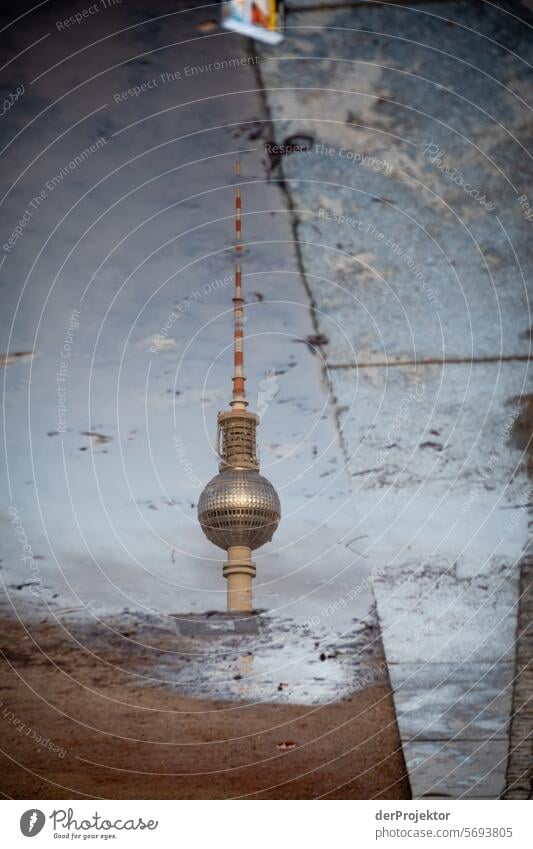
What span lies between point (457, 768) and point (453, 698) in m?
1.25

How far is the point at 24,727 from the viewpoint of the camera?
33.6 ft

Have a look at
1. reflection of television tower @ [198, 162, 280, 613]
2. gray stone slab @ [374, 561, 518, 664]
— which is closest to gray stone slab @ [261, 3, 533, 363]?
gray stone slab @ [374, 561, 518, 664]

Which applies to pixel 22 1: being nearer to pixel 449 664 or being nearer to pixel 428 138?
pixel 428 138

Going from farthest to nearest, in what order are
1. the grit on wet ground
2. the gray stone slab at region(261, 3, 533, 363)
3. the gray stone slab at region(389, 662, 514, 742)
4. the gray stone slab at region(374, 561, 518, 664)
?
the grit on wet ground → the gray stone slab at region(389, 662, 514, 742) → the gray stone slab at region(374, 561, 518, 664) → the gray stone slab at region(261, 3, 533, 363)

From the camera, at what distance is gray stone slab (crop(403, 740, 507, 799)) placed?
27.1ft

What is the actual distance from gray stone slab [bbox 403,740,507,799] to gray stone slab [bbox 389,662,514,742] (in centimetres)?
14

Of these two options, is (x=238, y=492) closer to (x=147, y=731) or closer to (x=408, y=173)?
(x=147, y=731)

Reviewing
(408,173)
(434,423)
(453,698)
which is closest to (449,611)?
(453,698)

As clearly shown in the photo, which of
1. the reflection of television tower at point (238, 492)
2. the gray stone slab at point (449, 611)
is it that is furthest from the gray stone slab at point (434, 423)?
the reflection of television tower at point (238, 492)

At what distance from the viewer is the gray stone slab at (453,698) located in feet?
23.8

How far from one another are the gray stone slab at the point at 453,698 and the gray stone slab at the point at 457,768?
0.46 feet

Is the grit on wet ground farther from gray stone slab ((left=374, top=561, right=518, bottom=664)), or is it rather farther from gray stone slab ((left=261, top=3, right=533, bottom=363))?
gray stone slab ((left=261, top=3, right=533, bottom=363))

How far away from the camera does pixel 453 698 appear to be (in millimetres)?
7738

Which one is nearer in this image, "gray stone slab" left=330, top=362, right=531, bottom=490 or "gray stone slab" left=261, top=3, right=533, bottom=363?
"gray stone slab" left=261, top=3, right=533, bottom=363
